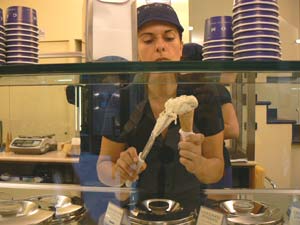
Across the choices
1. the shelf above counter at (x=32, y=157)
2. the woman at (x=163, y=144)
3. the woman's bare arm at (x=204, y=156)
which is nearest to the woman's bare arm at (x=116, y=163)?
the woman at (x=163, y=144)

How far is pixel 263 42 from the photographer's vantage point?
52cm

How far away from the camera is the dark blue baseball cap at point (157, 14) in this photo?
2.28ft

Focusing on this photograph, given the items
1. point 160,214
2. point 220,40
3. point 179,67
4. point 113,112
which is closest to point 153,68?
point 179,67

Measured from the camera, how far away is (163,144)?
2.62ft

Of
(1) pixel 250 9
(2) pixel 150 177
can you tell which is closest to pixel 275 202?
(2) pixel 150 177

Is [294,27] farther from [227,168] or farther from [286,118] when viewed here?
[227,168]

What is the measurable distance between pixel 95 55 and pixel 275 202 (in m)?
0.47

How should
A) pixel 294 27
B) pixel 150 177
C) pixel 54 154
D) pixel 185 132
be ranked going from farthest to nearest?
pixel 294 27 < pixel 54 154 < pixel 150 177 < pixel 185 132

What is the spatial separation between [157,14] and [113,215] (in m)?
0.41

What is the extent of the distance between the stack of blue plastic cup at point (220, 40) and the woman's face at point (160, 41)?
0.10m

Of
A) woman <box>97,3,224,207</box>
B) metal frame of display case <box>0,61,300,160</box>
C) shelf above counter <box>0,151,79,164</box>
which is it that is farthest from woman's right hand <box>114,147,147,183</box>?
shelf above counter <box>0,151,79,164</box>

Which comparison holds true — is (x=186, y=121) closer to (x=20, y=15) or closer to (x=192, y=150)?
(x=192, y=150)

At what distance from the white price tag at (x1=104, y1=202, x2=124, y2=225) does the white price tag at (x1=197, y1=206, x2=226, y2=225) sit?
136 mm

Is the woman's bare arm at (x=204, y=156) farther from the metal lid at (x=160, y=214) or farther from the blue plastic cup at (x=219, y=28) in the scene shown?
the blue plastic cup at (x=219, y=28)
